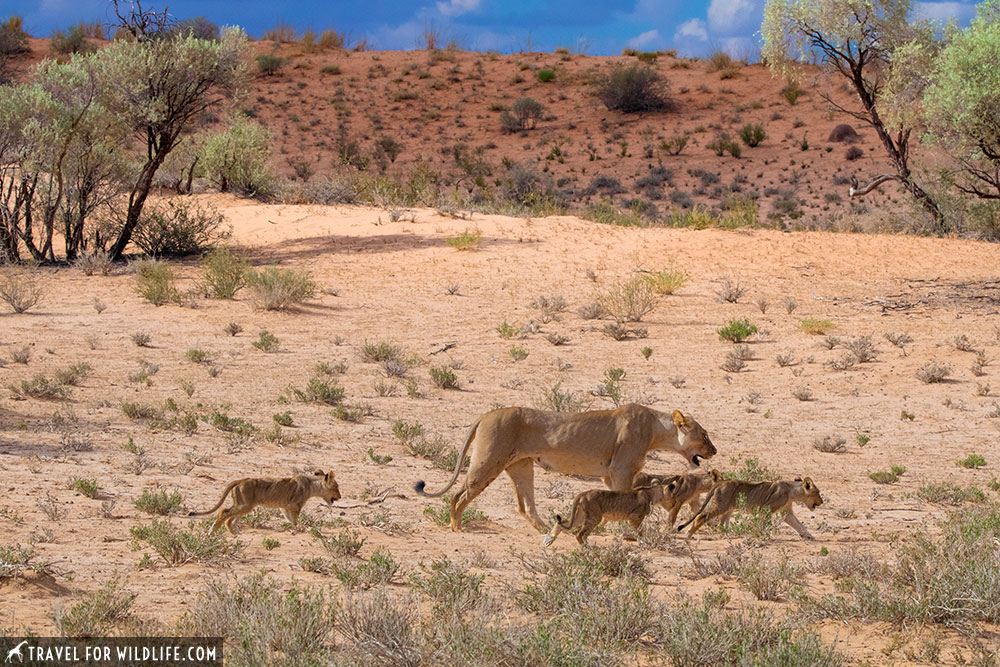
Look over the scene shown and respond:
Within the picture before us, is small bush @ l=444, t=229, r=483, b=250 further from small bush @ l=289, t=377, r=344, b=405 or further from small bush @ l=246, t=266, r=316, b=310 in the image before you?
small bush @ l=289, t=377, r=344, b=405

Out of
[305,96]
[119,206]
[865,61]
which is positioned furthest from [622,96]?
[119,206]

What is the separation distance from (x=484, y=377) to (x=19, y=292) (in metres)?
9.17

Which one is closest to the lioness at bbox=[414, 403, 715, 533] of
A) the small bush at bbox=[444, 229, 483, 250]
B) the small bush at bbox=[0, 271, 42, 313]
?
the small bush at bbox=[0, 271, 42, 313]

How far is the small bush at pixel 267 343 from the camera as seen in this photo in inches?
570

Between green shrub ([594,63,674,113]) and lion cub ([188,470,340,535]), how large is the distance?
161 feet

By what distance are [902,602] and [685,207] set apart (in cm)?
3236

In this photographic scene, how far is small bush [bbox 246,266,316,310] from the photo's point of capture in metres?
17.2

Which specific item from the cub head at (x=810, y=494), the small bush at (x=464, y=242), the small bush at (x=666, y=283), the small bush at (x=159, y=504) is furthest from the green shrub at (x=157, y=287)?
the cub head at (x=810, y=494)

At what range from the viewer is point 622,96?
54.4 meters

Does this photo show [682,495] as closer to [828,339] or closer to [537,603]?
[537,603]

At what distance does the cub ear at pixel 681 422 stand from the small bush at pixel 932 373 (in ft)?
23.4

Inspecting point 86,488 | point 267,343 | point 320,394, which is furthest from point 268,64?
point 86,488

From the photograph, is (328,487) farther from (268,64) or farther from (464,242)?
(268,64)

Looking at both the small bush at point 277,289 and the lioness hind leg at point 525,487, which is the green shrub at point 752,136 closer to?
the small bush at point 277,289
